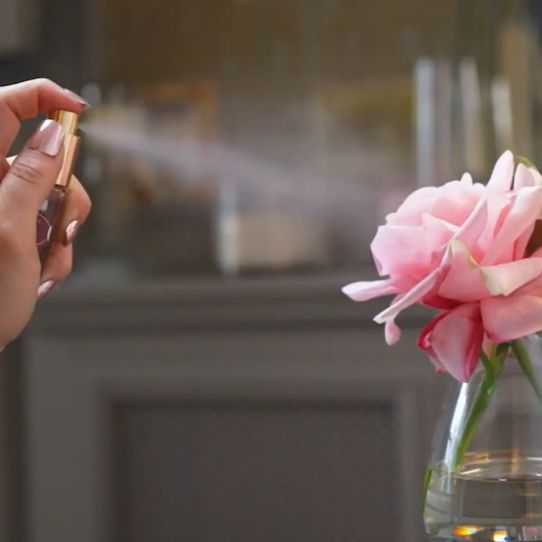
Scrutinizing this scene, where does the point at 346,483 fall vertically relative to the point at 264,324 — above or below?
below

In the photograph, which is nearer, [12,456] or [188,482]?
[188,482]

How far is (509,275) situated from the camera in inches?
19.1

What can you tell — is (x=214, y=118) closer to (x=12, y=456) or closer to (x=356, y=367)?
(x=356, y=367)

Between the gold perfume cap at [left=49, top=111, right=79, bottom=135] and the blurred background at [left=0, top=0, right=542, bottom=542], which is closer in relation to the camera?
the gold perfume cap at [left=49, top=111, right=79, bottom=135]

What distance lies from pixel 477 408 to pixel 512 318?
51mm

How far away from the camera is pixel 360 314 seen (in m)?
1.35

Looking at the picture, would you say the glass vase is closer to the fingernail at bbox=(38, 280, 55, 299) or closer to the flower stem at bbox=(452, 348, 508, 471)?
the flower stem at bbox=(452, 348, 508, 471)

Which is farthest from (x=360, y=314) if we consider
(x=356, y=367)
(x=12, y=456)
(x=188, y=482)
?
(x=12, y=456)

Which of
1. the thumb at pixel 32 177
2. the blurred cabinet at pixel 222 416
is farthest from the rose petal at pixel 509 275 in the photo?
the blurred cabinet at pixel 222 416

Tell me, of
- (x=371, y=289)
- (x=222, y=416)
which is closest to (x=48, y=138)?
(x=371, y=289)

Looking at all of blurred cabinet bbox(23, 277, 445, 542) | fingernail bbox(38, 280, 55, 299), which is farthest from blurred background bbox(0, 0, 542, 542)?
fingernail bbox(38, 280, 55, 299)

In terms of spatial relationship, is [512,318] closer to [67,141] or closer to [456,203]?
[456,203]

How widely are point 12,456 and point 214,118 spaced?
521 millimetres

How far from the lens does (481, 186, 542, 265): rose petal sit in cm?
49
